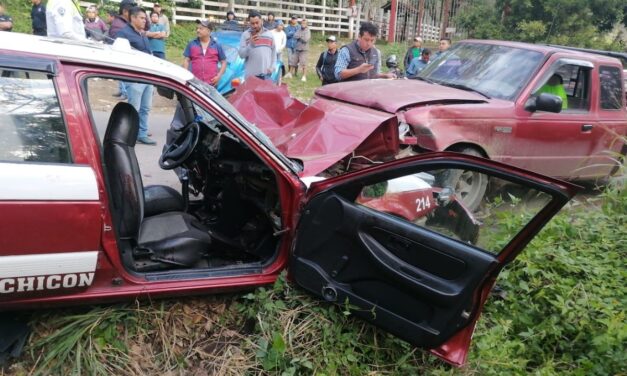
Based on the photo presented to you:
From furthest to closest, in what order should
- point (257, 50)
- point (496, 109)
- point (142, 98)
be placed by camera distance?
point (257, 50) → point (142, 98) → point (496, 109)

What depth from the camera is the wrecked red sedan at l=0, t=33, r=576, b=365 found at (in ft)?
7.52

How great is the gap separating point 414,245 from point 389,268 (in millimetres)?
180

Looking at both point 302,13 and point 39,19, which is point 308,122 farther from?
point 302,13

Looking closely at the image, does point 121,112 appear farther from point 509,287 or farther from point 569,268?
point 569,268

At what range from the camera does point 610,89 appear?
5.84 meters

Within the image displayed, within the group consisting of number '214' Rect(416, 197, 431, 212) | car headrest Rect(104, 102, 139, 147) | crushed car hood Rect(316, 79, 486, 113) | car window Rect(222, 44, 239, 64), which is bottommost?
number '214' Rect(416, 197, 431, 212)

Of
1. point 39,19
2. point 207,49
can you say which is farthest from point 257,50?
point 39,19

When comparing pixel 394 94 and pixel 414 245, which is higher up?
pixel 394 94

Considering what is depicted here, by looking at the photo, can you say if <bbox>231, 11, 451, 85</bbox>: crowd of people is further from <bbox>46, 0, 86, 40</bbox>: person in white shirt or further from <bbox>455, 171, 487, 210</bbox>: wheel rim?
<bbox>455, 171, 487, 210</bbox>: wheel rim

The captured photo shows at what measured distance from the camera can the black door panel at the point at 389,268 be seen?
246 centimetres

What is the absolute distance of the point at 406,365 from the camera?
8.91 feet

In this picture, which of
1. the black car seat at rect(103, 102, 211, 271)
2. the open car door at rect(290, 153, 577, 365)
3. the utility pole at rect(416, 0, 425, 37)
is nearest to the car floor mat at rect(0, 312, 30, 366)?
the black car seat at rect(103, 102, 211, 271)

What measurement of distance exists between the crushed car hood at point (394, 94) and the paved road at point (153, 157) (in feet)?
6.46

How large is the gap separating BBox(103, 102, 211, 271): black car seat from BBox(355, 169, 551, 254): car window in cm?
111
